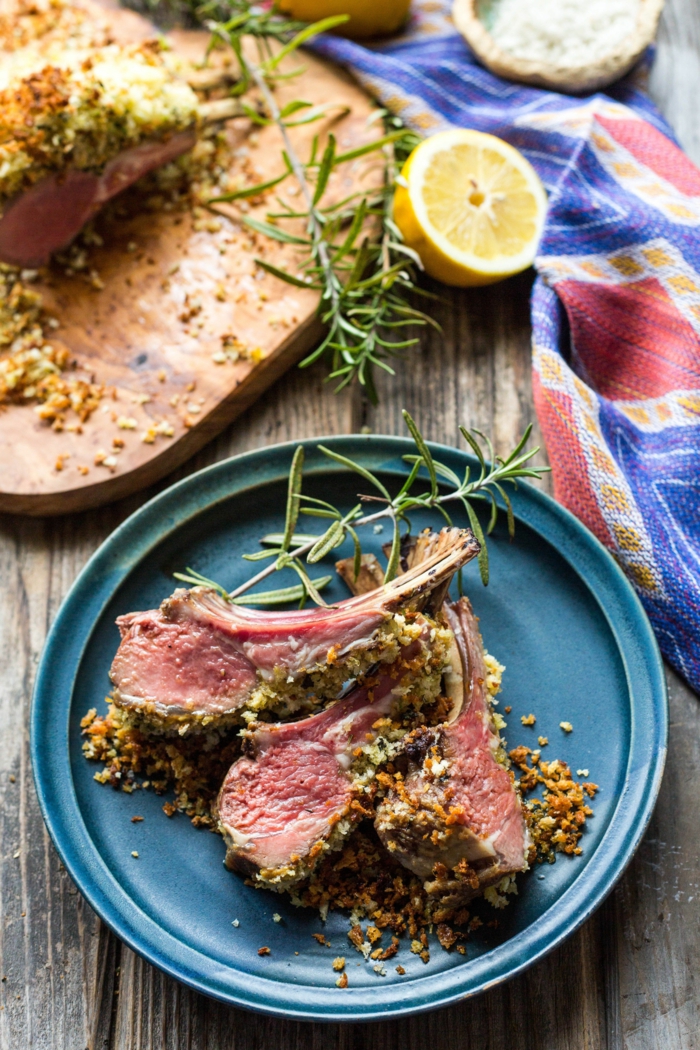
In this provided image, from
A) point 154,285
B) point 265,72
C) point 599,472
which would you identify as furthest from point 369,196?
point 599,472

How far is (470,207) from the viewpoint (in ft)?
7.82

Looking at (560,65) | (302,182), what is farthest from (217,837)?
(560,65)

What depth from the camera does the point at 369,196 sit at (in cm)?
254

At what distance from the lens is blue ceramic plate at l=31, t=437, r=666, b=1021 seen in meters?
1.84

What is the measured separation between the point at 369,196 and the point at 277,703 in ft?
5.01

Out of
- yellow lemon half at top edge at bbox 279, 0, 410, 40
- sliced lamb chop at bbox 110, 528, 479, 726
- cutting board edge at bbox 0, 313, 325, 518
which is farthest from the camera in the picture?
yellow lemon half at top edge at bbox 279, 0, 410, 40

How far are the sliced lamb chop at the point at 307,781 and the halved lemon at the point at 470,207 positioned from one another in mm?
1096

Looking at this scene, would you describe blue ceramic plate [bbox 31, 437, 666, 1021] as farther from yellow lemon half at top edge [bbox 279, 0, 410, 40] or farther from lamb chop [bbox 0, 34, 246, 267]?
yellow lemon half at top edge [bbox 279, 0, 410, 40]

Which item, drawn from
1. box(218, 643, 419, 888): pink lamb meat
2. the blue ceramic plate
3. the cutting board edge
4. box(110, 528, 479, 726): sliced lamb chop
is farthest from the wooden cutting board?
box(218, 643, 419, 888): pink lamb meat

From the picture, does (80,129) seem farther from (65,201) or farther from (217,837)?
(217,837)

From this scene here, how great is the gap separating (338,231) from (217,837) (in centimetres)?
172

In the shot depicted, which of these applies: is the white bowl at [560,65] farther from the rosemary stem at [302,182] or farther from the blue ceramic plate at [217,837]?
the blue ceramic plate at [217,837]

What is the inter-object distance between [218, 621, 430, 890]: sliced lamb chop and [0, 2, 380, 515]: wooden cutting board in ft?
2.88

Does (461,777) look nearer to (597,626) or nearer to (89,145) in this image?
(597,626)
